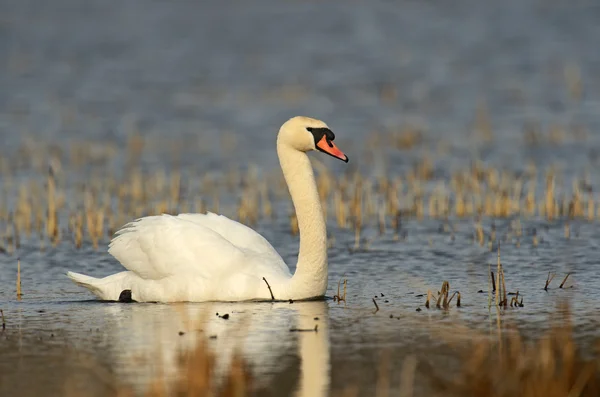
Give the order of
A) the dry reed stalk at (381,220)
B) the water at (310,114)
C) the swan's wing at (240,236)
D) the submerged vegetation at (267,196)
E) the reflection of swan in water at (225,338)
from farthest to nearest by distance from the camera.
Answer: the submerged vegetation at (267,196)
the dry reed stalk at (381,220)
the swan's wing at (240,236)
the water at (310,114)
the reflection of swan in water at (225,338)

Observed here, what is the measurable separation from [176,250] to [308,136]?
1408mm

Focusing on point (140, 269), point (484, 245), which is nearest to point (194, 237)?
point (140, 269)

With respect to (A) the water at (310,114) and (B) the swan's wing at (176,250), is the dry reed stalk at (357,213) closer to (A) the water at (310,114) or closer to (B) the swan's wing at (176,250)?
(A) the water at (310,114)

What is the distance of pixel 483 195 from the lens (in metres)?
16.0

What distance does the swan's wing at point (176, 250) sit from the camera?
10.7 metres

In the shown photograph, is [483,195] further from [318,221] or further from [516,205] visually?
[318,221]

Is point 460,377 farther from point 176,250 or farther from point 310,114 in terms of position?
point 310,114

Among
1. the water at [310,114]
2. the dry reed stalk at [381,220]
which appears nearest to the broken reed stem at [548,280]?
the water at [310,114]

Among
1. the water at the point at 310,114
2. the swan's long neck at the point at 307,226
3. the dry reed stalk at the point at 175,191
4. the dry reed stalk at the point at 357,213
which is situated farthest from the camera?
the dry reed stalk at the point at 175,191

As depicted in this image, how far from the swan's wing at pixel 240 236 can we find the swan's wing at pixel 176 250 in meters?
0.11

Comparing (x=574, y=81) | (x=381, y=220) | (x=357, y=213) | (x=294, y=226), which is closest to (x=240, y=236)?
(x=294, y=226)

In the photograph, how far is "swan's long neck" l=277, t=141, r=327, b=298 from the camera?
10570mm

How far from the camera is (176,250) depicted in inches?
428

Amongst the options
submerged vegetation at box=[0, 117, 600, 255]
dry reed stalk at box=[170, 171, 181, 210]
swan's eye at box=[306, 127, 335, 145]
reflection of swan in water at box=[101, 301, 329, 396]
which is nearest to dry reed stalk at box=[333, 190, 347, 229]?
submerged vegetation at box=[0, 117, 600, 255]
